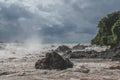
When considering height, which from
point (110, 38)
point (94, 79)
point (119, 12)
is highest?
point (119, 12)

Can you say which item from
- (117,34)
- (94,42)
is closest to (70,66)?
(117,34)

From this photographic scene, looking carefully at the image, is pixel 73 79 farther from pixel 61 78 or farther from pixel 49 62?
pixel 49 62

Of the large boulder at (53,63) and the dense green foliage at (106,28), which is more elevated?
the dense green foliage at (106,28)

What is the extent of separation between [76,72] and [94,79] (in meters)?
5.40

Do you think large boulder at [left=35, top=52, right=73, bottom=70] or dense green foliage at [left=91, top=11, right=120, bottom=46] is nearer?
large boulder at [left=35, top=52, right=73, bottom=70]

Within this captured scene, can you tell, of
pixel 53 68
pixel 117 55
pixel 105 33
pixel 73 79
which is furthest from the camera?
pixel 105 33

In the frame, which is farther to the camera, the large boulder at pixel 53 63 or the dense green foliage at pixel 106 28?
the dense green foliage at pixel 106 28

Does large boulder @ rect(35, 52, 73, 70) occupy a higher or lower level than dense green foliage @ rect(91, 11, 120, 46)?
lower

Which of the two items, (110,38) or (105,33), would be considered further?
(105,33)

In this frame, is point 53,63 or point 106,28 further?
point 106,28

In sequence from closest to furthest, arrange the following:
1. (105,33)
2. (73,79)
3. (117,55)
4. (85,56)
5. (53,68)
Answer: (73,79) < (53,68) < (117,55) < (85,56) < (105,33)

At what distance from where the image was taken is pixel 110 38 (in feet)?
290

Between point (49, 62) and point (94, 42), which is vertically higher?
point (94, 42)

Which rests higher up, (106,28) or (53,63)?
(106,28)
